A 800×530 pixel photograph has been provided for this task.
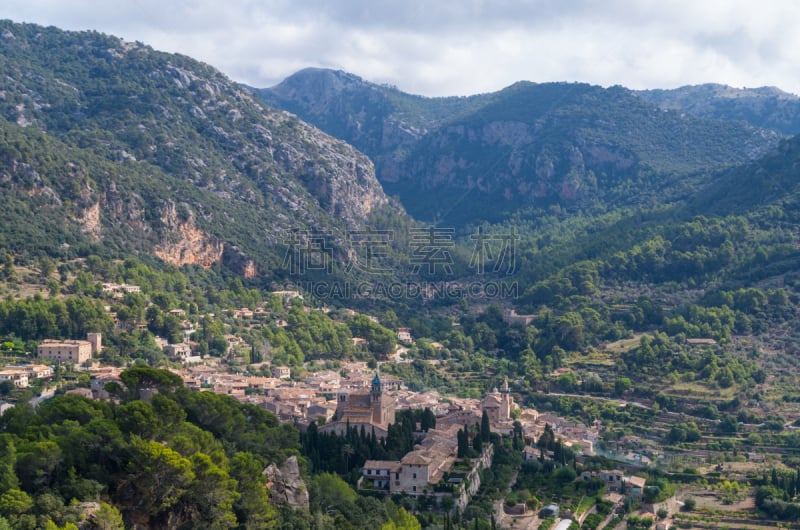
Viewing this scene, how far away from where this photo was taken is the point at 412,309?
116875 mm

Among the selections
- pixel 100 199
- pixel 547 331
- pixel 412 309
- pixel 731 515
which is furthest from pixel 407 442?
pixel 412 309

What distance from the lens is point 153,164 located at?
117 meters

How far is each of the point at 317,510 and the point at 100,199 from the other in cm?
6307

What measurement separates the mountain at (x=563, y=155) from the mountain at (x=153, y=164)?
27050 mm

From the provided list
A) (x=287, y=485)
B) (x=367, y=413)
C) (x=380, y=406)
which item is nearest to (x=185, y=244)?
(x=380, y=406)

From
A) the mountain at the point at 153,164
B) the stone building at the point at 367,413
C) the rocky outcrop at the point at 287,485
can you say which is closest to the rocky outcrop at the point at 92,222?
the mountain at the point at 153,164

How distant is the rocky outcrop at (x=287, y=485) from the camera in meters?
42.6

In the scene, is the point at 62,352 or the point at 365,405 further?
the point at 62,352

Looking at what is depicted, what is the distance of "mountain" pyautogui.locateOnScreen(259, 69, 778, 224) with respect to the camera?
15400cm

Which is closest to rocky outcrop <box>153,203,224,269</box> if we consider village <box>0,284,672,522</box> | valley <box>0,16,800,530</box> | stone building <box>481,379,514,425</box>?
valley <box>0,16,800,530</box>

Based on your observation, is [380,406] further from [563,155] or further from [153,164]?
[563,155]

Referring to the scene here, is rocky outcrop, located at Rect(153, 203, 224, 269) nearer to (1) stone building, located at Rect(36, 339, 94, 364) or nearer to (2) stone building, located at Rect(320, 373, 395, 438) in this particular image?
(1) stone building, located at Rect(36, 339, 94, 364)

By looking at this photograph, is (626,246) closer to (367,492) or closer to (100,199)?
(100,199)

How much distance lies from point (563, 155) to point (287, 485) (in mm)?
130013
